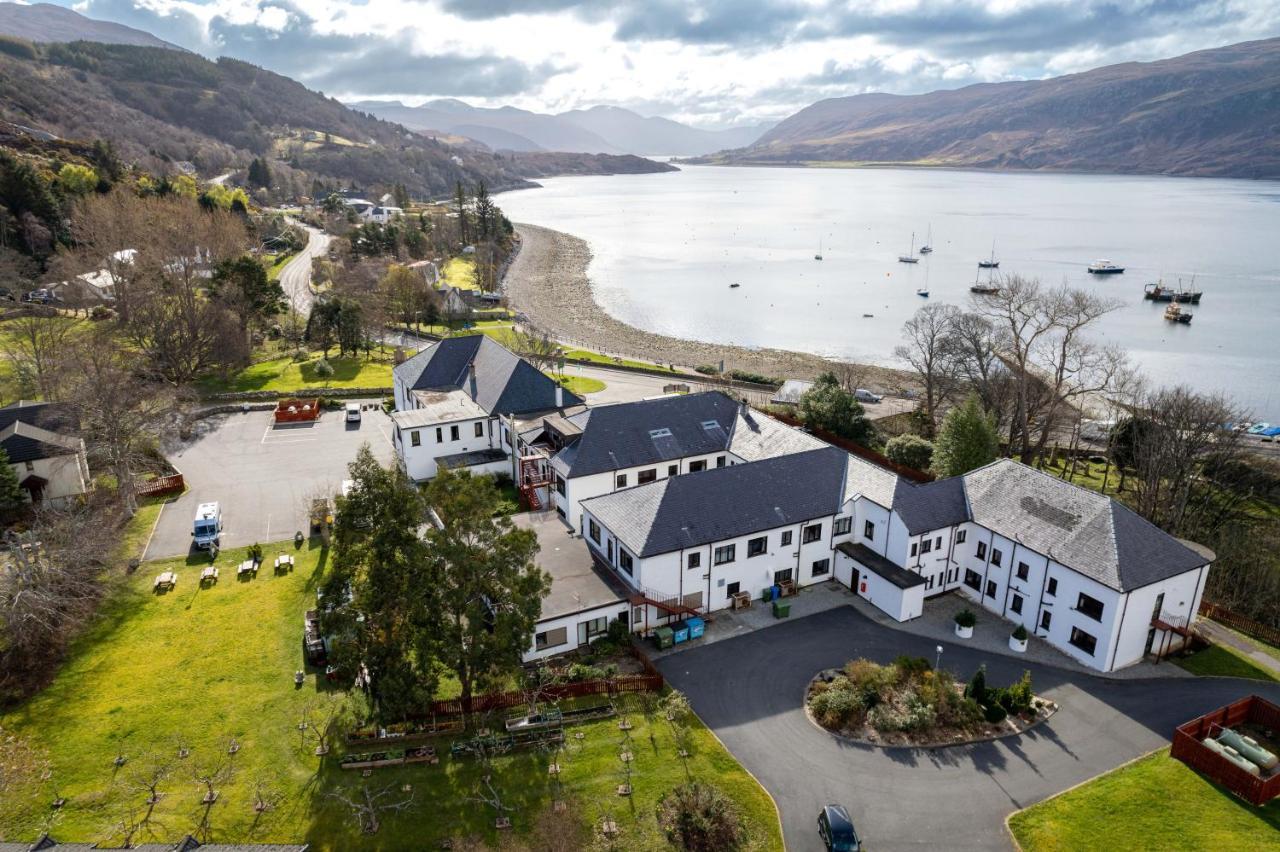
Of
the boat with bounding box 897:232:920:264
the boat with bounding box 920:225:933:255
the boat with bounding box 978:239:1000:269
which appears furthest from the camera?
the boat with bounding box 920:225:933:255

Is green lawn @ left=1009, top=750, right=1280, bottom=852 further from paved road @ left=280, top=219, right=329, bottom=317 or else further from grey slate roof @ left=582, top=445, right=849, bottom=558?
paved road @ left=280, top=219, right=329, bottom=317

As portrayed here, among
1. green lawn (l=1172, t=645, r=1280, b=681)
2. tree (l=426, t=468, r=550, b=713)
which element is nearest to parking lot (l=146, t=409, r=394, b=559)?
tree (l=426, t=468, r=550, b=713)

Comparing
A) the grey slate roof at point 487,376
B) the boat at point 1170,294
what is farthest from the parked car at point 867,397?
the boat at point 1170,294

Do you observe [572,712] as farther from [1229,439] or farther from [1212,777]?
[1229,439]

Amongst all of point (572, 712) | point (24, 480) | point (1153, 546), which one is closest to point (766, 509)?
point (572, 712)

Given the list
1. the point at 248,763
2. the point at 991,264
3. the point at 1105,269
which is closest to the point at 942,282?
the point at 991,264
